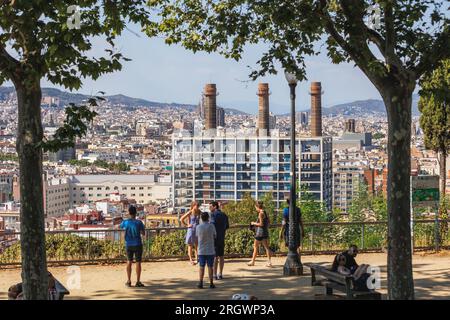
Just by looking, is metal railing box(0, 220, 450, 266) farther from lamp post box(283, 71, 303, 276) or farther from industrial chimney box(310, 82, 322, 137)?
industrial chimney box(310, 82, 322, 137)

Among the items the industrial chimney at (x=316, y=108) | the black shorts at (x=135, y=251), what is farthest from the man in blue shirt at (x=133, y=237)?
the industrial chimney at (x=316, y=108)

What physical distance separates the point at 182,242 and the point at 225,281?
4.00 metres

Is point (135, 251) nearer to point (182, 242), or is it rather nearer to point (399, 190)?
point (182, 242)

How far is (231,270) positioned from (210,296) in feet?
8.02

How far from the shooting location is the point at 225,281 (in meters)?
12.6

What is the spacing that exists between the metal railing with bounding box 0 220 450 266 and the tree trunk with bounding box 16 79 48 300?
597 cm

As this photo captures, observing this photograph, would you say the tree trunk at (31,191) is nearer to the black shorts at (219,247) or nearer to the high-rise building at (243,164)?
the black shorts at (219,247)

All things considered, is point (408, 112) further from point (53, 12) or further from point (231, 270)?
point (231, 270)

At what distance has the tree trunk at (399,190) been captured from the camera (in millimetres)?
9078

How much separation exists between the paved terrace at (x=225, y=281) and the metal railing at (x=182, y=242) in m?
0.75

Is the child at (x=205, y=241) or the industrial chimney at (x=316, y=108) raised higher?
the industrial chimney at (x=316, y=108)

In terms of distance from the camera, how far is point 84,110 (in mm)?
8828
